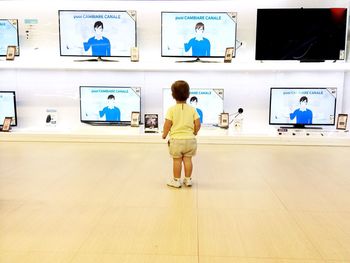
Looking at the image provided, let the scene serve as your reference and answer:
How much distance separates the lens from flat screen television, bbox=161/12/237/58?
16.2 ft

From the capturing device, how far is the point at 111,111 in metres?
5.11

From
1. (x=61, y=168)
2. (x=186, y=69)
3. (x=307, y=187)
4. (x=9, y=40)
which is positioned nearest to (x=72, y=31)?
(x=9, y=40)

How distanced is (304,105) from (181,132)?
2772 millimetres

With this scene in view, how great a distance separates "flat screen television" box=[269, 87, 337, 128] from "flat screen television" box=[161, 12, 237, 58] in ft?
3.29

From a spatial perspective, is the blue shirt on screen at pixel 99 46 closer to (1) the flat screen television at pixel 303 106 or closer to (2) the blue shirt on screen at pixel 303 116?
(1) the flat screen television at pixel 303 106

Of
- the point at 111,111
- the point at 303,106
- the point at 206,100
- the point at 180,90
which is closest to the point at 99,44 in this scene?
the point at 111,111

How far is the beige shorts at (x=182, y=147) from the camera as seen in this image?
2.92 metres

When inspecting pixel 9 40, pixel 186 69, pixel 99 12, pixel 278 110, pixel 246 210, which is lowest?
pixel 246 210

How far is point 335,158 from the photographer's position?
13.5 ft

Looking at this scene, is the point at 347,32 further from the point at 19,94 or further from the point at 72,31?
the point at 19,94

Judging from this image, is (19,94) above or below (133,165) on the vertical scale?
above

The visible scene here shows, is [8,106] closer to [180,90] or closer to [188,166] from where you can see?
[180,90]

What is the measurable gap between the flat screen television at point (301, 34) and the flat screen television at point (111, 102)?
1.90 meters

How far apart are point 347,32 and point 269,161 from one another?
247cm
